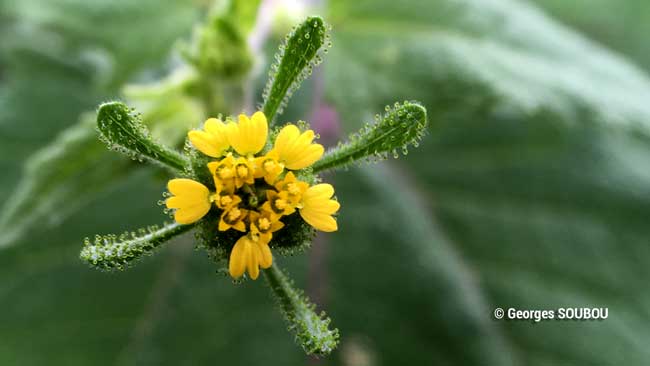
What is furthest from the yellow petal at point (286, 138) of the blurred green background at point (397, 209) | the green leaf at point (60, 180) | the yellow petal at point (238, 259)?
the blurred green background at point (397, 209)

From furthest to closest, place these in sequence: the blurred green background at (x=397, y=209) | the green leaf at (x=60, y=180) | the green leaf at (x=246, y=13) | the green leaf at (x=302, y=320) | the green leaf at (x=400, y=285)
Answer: the green leaf at (x=400, y=285) → the blurred green background at (x=397, y=209) → the green leaf at (x=246, y=13) → the green leaf at (x=60, y=180) → the green leaf at (x=302, y=320)

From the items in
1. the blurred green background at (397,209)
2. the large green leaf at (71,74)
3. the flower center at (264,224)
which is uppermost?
the large green leaf at (71,74)

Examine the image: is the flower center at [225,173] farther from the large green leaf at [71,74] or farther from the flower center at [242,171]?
the large green leaf at [71,74]

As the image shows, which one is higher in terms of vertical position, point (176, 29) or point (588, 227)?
point (176, 29)

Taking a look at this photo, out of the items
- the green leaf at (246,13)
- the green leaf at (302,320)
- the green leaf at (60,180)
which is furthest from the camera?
the green leaf at (246,13)

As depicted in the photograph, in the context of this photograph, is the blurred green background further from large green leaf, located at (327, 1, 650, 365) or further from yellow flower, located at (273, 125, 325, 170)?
yellow flower, located at (273, 125, 325, 170)

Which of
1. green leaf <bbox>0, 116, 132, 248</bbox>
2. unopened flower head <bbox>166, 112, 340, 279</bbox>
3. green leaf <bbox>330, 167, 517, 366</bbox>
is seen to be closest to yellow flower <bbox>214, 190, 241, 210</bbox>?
unopened flower head <bbox>166, 112, 340, 279</bbox>

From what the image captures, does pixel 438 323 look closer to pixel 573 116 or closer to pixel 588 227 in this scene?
pixel 588 227

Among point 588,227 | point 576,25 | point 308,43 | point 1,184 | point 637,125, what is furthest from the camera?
point 576,25

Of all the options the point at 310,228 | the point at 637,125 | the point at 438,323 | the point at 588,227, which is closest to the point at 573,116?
the point at 637,125
